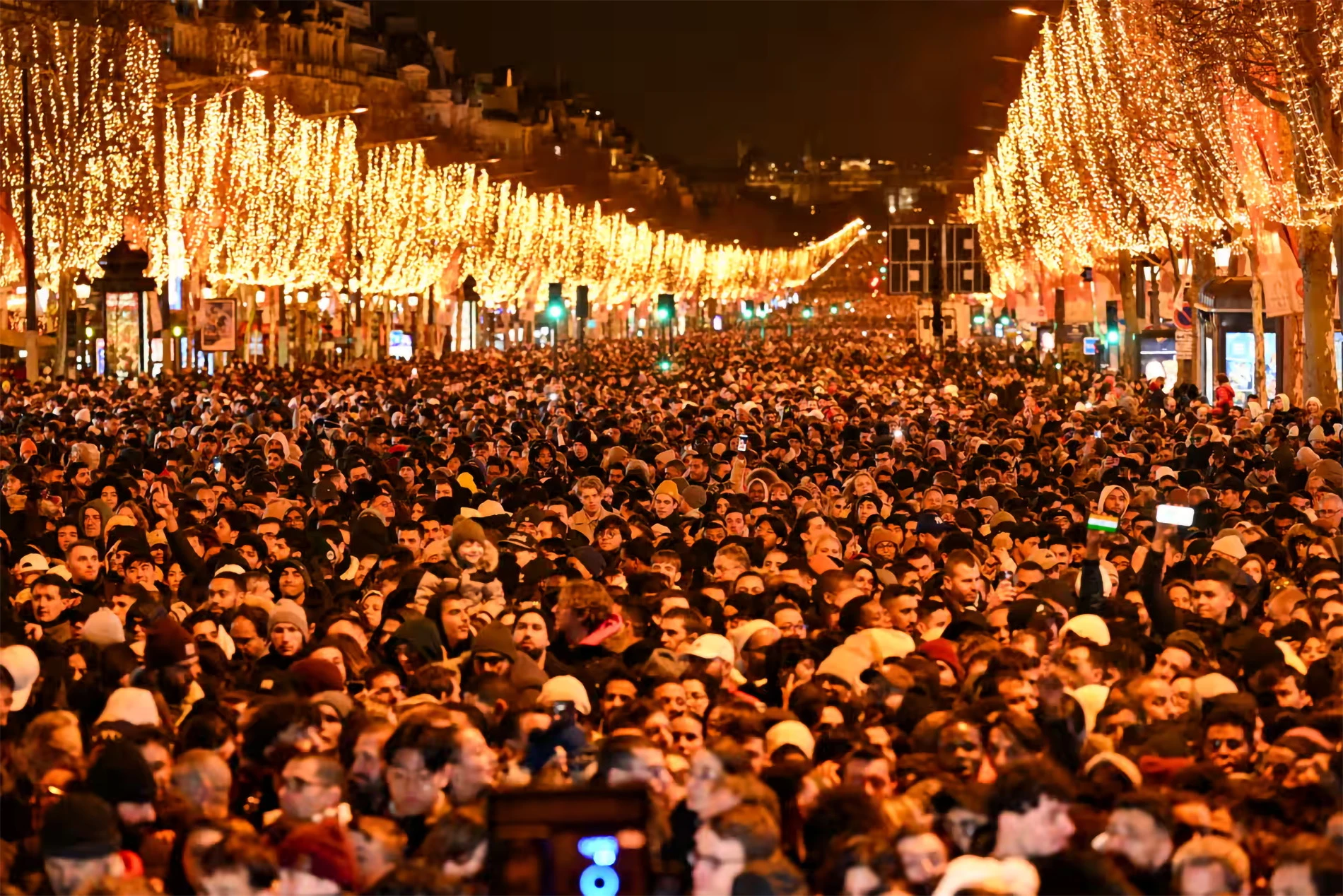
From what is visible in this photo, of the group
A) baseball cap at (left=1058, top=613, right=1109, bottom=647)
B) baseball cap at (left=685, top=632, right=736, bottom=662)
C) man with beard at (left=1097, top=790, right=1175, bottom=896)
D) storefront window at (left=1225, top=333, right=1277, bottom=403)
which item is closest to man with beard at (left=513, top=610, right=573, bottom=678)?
baseball cap at (left=685, top=632, right=736, bottom=662)

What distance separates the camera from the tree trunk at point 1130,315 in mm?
56469

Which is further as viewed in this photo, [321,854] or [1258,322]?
[1258,322]

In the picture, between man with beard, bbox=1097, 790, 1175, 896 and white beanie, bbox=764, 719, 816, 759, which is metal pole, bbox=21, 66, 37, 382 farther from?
man with beard, bbox=1097, 790, 1175, 896

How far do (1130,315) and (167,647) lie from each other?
48919 millimetres

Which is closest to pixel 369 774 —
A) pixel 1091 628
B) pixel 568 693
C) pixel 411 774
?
pixel 411 774

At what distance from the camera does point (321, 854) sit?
7.34 m

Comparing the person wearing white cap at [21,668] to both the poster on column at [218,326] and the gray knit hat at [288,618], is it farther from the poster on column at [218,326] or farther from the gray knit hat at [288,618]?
the poster on column at [218,326]

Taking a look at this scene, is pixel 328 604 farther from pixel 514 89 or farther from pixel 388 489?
pixel 514 89

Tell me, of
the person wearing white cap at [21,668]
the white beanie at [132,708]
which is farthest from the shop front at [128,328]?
the white beanie at [132,708]

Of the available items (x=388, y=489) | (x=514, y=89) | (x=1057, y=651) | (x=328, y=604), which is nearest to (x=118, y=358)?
(x=388, y=489)

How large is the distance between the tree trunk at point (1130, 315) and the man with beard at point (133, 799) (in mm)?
49242

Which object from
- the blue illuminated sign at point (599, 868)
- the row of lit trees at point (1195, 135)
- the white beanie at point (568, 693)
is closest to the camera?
the blue illuminated sign at point (599, 868)

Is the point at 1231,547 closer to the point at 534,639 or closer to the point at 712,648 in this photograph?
the point at 712,648

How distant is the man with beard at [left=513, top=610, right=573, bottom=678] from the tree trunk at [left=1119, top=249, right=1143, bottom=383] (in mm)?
45754
